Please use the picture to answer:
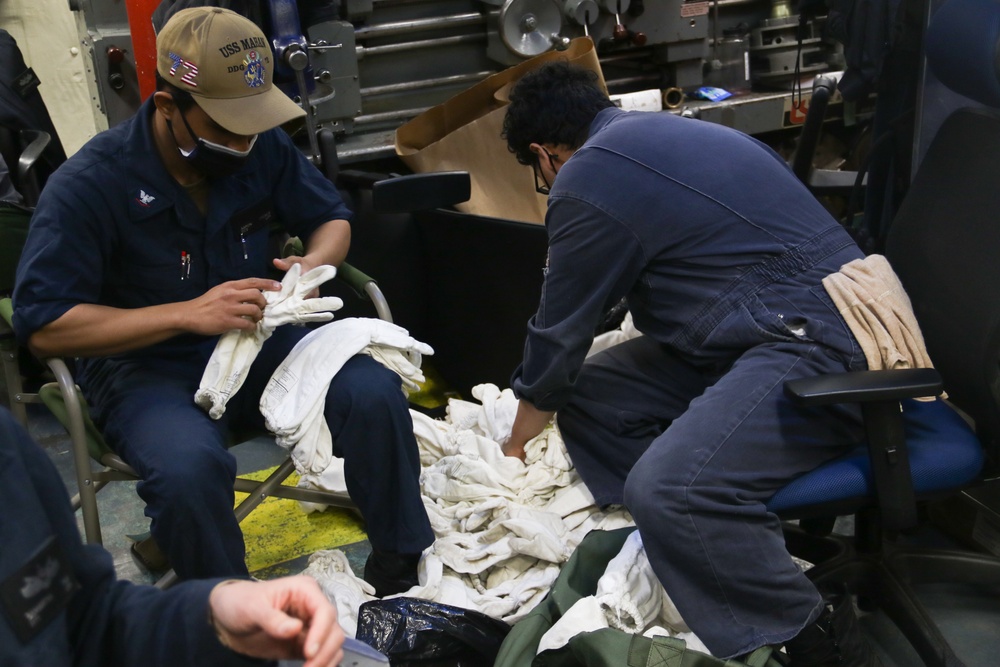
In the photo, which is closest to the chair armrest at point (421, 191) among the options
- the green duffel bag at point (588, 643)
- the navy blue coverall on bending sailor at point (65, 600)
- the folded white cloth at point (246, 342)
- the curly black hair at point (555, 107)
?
the curly black hair at point (555, 107)

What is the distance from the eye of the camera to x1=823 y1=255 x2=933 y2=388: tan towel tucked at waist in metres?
1.83

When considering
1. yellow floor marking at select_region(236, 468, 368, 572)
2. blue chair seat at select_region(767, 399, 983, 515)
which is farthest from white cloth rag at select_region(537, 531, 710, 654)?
yellow floor marking at select_region(236, 468, 368, 572)

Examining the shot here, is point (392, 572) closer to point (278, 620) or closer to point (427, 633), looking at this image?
point (427, 633)

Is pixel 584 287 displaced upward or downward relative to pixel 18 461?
downward

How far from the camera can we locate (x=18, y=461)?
913 millimetres

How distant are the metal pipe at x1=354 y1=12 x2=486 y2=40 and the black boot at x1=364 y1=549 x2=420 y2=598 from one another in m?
1.94

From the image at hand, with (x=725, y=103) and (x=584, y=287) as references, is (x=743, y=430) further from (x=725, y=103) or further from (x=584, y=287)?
(x=725, y=103)

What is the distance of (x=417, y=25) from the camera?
11.1ft

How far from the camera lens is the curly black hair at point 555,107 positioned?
2166mm

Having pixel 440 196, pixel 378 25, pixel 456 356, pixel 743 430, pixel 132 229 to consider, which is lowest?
pixel 456 356

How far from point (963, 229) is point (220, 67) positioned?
155 centimetres

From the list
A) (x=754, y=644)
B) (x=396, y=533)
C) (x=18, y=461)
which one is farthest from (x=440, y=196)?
(x=18, y=461)

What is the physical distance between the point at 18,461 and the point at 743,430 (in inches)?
50.0

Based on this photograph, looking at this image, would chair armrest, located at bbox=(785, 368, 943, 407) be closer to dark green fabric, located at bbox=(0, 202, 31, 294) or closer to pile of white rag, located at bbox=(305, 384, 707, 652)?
pile of white rag, located at bbox=(305, 384, 707, 652)
